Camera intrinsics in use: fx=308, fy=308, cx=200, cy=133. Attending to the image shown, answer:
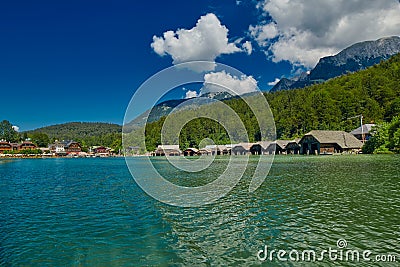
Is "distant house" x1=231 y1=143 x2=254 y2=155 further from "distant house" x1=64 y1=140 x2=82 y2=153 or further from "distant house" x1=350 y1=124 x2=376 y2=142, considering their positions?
"distant house" x1=64 y1=140 x2=82 y2=153

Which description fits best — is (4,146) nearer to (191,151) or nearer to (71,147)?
(71,147)

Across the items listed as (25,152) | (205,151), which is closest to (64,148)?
(25,152)

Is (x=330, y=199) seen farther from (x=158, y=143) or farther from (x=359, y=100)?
(x=158, y=143)

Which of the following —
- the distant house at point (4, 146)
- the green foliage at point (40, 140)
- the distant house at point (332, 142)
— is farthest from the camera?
the green foliage at point (40, 140)

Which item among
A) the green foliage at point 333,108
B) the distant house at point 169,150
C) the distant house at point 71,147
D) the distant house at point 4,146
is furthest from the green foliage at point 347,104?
the distant house at point 4,146

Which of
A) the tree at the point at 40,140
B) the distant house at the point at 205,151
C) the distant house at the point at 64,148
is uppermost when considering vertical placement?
the tree at the point at 40,140

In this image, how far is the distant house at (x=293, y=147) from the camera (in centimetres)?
8262

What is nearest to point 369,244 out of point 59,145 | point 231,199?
point 231,199

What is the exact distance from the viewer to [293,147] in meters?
84.5

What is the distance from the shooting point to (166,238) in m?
8.84

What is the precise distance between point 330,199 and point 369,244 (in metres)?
6.17

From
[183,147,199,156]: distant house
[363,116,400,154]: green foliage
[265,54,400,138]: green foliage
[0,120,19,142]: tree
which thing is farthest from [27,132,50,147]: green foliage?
[363,116,400,154]: green foliage

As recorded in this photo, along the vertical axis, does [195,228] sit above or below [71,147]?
below

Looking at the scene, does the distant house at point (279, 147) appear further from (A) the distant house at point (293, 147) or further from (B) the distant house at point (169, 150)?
(B) the distant house at point (169, 150)
